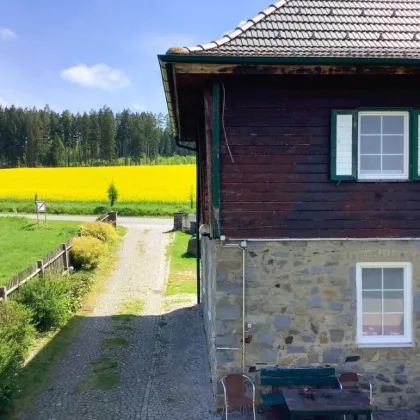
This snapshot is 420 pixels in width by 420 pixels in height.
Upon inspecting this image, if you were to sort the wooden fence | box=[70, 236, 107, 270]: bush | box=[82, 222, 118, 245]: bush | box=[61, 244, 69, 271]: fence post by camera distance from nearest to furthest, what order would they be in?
1. the wooden fence
2. box=[61, 244, 69, 271]: fence post
3. box=[70, 236, 107, 270]: bush
4. box=[82, 222, 118, 245]: bush

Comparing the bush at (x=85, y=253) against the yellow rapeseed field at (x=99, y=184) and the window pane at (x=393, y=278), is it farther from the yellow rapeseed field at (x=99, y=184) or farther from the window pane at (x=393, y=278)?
the yellow rapeseed field at (x=99, y=184)

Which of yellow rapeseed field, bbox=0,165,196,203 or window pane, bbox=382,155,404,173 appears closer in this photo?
window pane, bbox=382,155,404,173

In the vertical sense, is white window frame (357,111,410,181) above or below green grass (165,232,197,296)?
above

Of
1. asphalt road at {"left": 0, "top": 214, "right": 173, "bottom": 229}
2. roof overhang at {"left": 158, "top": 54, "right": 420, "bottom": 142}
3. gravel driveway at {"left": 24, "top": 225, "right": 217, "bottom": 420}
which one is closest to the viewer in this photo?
roof overhang at {"left": 158, "top": 54, "right": 420, "bottom": 142}

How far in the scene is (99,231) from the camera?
25047mm

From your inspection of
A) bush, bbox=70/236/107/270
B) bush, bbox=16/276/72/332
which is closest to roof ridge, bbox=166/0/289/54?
bush, bbox=16/276/72/332

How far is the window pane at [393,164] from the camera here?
324 inches

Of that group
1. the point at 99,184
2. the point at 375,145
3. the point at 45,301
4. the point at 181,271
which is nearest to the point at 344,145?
the point at 375,145

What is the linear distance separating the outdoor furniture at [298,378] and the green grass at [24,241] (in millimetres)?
10984

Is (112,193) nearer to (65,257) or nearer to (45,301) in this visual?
(65,257)

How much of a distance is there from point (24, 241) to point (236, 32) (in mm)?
21541

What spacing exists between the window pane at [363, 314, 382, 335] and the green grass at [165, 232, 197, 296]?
10001mm

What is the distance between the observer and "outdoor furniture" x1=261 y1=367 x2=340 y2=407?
26.8 ft

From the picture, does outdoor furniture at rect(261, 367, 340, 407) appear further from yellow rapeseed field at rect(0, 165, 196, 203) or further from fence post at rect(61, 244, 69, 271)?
yellow rapeseed field at rect(0, 165, 196, 203)
